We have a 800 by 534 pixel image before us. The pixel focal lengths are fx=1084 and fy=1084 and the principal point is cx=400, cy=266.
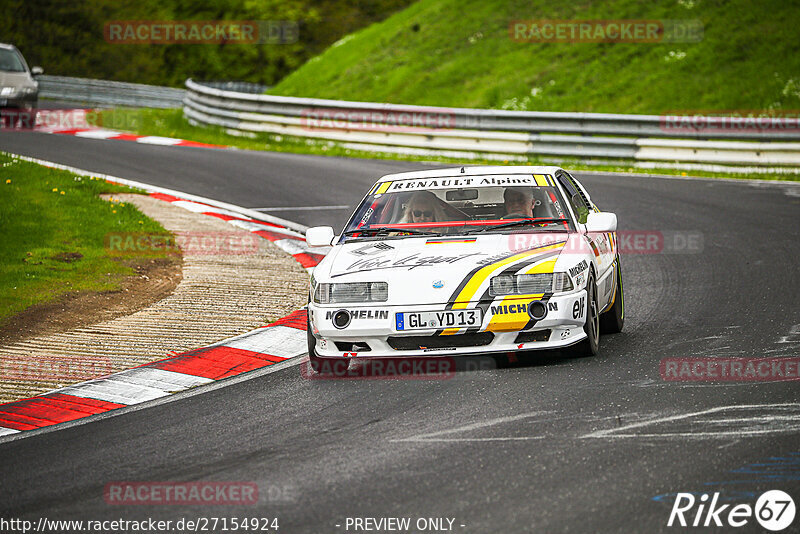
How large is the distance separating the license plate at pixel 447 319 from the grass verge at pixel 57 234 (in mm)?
4104

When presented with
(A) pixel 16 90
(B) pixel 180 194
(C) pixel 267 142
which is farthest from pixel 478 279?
(A) pixel 16 90

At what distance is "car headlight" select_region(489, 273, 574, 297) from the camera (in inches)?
278

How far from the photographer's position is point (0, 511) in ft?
16.2

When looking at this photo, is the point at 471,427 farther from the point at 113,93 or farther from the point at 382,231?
the point at 113,93

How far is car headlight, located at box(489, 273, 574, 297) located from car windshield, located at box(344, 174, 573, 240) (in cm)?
87

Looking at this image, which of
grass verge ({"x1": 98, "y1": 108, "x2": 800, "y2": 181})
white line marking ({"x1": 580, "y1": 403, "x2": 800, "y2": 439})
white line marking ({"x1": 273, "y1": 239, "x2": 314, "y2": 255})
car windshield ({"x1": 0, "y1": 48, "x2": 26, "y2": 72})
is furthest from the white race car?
car windshield ({"x1": 0, "y1": 48, "x2": 26, "y2": 72})

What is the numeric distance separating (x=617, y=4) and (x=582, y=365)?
73.0 ft

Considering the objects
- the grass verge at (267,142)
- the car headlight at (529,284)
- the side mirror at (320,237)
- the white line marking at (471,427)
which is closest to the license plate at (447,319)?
the car headlight at (529,284)

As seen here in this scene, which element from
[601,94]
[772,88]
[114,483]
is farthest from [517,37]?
[114,483]

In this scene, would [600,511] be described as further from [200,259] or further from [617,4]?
[617,4]

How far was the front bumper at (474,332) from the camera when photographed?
6.97 metres

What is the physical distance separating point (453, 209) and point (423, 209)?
0.28 metres

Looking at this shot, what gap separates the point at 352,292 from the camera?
7207 millimetres

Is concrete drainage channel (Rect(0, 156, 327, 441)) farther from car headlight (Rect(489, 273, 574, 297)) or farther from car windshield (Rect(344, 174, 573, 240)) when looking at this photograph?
car headlight (Rect(489, 273, 574, 297))
